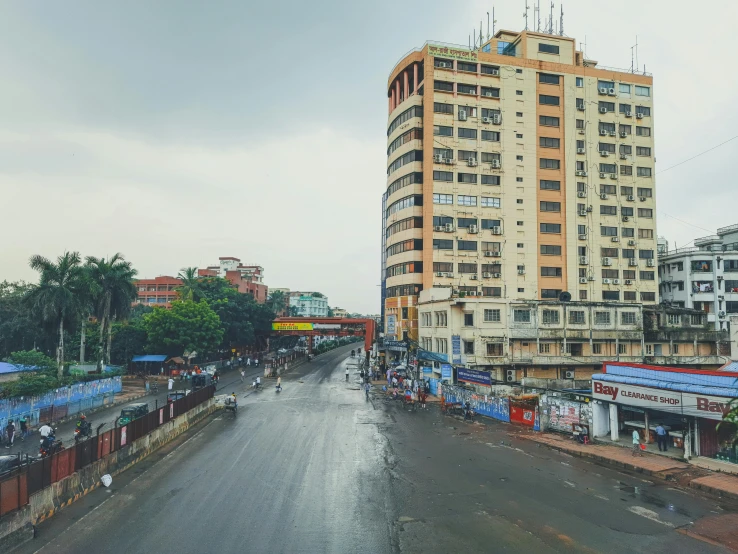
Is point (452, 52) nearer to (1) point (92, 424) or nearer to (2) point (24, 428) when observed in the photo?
(1) point (92, 424)

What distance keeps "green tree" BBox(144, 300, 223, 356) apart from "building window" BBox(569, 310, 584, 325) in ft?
157

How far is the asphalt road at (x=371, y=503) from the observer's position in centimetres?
1409

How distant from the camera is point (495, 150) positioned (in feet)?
219

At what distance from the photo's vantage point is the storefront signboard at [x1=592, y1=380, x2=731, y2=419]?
21.7 meters

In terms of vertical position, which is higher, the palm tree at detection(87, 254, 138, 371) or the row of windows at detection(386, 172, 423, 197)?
the row of windows at detection(386, 172, 423, 197)

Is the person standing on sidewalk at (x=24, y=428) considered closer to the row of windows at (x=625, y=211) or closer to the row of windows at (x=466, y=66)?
the row of windows at (x=466, y=66)

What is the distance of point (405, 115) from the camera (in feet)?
224

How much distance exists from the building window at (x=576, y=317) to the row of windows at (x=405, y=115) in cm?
3302

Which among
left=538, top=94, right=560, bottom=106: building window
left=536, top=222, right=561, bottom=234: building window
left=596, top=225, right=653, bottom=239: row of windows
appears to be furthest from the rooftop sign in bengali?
left=596, top=225, right=653, bottom=239: row of windows

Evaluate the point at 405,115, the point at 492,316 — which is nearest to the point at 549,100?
the point at 405,115

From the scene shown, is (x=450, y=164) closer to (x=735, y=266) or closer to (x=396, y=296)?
(x=396, y=296)

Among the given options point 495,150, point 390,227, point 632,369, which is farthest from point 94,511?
point 495,150

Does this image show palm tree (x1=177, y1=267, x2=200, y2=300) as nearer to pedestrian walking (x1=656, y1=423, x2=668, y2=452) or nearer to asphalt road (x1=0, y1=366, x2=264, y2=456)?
asphalt road (x1=0, y1=366, x2=264, y2=456)

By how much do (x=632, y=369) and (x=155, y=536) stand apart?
83.4 ft
